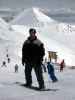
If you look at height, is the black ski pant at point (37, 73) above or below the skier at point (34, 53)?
below

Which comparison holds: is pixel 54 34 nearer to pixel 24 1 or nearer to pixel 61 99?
pixel 24 1

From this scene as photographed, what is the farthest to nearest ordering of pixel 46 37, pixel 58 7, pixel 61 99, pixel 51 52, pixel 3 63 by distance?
pixel 58 7 → pixel 46 37 → pixel 51 52 → pixel 3 63 → pixel 61 99

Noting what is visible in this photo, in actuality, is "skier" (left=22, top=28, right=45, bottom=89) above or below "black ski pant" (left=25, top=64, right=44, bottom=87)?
above

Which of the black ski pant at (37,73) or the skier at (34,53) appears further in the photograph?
the black ski pant at (37,73)

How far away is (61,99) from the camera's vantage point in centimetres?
816

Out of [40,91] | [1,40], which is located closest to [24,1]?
[1,40]

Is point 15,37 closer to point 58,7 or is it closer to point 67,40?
point 67,40

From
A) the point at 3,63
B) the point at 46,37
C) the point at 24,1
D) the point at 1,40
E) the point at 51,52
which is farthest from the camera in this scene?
the point at 24,1

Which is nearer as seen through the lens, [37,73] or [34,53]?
[34,53]

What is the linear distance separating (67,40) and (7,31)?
388 inches

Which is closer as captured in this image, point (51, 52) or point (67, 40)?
point (51, 52)

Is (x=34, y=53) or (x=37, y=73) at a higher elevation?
(x=34, y=53)

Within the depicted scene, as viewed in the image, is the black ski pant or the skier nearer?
the skier

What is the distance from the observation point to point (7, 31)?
4397 centimetres
